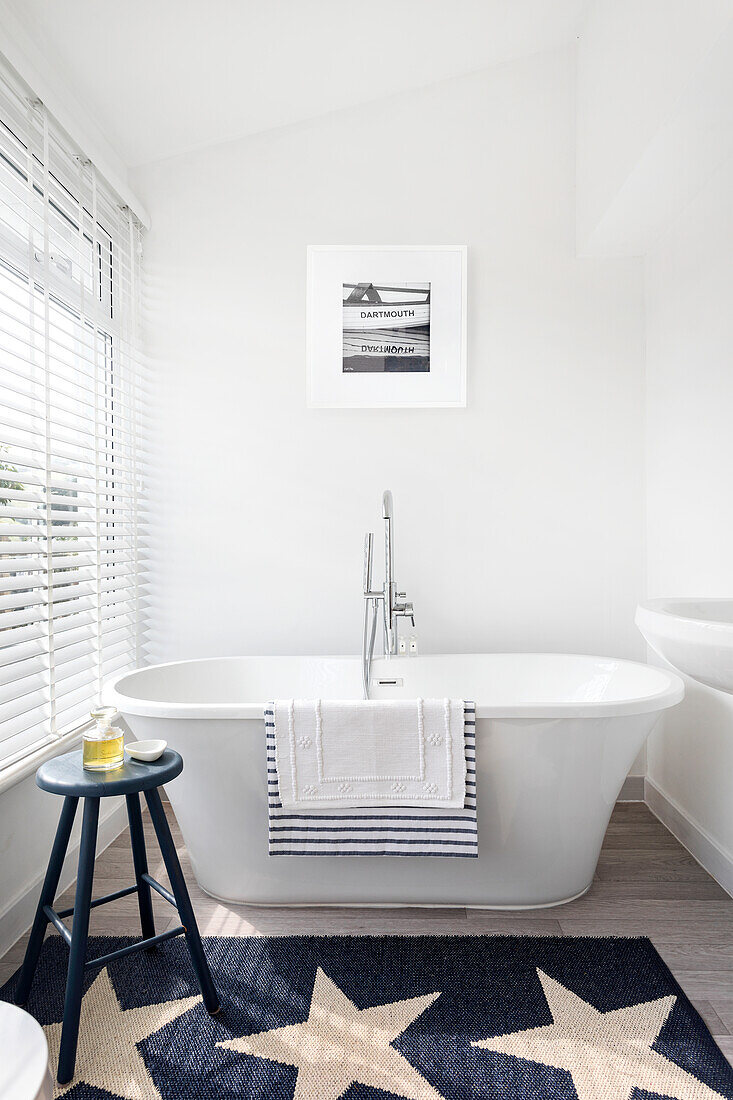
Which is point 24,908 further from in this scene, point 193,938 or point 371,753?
point 371,753

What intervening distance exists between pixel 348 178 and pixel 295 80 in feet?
1.33

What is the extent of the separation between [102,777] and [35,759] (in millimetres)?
565

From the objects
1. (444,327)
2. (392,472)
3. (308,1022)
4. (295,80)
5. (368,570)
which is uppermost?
(295,80)

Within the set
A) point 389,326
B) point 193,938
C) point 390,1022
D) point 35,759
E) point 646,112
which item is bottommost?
point 390,1022

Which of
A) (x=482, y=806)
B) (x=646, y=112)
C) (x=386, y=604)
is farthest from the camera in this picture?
(x=386, y=604)

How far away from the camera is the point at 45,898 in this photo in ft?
5.48

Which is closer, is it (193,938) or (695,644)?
(695,644)

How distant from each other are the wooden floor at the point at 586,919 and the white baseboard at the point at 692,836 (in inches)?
1.7

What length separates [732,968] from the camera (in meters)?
1.80

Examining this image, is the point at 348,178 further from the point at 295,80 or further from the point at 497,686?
the point at 497,686

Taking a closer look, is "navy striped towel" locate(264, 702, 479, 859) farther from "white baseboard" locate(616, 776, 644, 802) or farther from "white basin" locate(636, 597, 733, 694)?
"white baseboard" locate(616, 776, 644, 802)

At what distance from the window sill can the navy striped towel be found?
0.66 m

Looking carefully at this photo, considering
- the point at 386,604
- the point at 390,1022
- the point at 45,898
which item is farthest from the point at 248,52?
the point at 390,1022

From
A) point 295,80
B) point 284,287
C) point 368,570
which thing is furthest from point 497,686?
point 295,80
